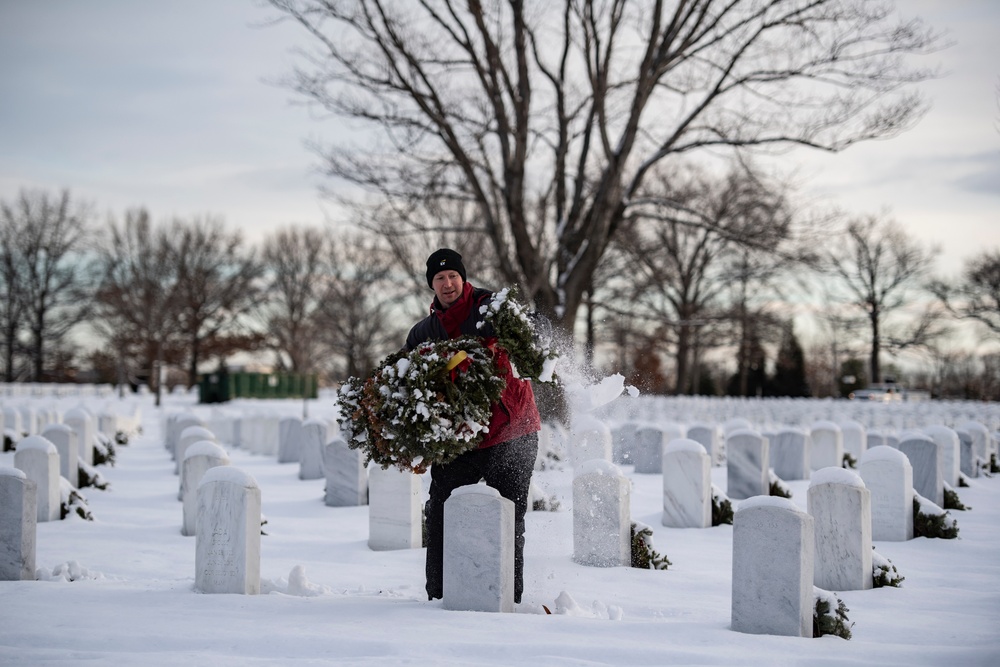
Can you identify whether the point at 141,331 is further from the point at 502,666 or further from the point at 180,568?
the point at 502,666

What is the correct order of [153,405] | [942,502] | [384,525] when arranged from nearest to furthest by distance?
[384,525] < [942,502] < [153,405]

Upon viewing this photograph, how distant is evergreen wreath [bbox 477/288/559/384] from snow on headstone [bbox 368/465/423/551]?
2.70 m

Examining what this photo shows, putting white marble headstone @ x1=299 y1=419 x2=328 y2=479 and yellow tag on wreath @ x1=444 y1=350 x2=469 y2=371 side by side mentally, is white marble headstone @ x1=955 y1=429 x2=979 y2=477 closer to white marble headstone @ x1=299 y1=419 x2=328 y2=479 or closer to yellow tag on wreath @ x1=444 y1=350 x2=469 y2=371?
white marble headstone @ x1=299 y1=419 x2=328 y2=479

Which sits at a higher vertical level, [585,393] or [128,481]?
[585,393]

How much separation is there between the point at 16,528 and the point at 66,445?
5.08m

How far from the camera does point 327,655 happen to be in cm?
380

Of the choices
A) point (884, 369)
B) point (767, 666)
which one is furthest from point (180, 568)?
point (884, 369)

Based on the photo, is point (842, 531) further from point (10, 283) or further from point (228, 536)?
point (10, 283)

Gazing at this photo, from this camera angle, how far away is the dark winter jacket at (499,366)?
4766mm

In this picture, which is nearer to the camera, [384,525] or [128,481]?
[384,525]

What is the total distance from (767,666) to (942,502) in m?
6.75

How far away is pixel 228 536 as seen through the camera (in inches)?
198

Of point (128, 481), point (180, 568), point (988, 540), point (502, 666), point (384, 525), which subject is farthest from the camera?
point (128, 481)

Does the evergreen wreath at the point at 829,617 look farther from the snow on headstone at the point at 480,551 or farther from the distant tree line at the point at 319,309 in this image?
the distant tree line at the point at 319,309
